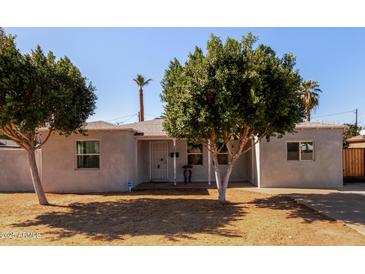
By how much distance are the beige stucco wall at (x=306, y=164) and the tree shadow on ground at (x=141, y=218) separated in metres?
4.15

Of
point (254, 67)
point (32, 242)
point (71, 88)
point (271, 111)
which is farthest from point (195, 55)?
point (32, 242)

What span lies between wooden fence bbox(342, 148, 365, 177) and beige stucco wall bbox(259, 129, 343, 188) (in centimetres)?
226

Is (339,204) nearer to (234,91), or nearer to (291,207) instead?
(291,207)

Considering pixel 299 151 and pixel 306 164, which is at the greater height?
pixel 299 151

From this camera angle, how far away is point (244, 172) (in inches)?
604

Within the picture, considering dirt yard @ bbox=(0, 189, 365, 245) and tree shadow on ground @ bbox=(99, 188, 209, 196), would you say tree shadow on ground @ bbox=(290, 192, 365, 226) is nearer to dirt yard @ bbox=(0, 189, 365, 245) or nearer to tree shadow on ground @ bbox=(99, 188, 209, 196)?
dirt yard @ bbox=(0, 189, 365, 245)

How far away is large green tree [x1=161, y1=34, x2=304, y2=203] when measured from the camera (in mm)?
8008

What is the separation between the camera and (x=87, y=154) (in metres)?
13.0

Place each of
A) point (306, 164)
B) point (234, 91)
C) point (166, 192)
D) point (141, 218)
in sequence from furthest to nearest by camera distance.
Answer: point (306, 164), point (166, 192), point (234, 91), point (141, 218)

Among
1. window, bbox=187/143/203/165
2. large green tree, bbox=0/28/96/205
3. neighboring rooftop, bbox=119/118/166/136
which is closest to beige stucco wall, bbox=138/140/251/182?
window, bbox=187/143/203/165

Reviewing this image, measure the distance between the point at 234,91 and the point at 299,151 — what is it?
6708mm

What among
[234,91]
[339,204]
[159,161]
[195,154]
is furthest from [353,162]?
[159,161]

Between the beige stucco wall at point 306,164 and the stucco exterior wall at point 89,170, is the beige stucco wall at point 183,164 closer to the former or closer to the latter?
the beige stucco wall at point 306,164

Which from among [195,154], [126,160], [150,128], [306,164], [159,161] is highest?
[150,128]
